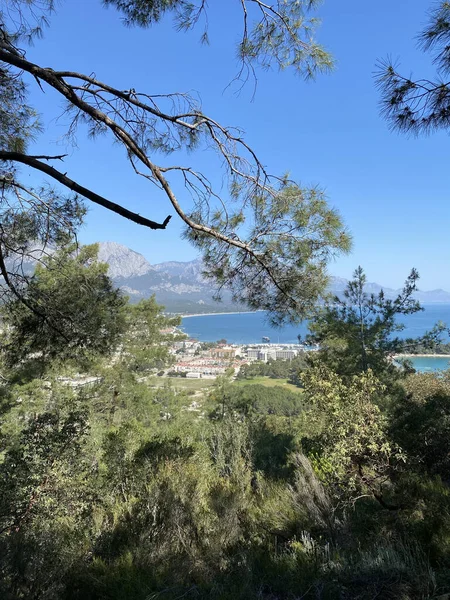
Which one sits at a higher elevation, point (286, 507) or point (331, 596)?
point (331, 596)

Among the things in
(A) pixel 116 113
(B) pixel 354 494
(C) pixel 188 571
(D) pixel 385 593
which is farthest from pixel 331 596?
(A) pixel 116 113

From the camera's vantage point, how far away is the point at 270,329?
282 centimetres

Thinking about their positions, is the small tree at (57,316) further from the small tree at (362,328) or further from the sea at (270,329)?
the small tree at (362,328)

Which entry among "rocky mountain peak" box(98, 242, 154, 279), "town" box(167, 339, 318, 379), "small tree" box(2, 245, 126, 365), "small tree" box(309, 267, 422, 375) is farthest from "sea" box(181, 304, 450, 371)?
"rocky mountain peak" box(98, 242, 154, 279)

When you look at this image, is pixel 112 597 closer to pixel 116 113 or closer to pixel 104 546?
pixel 104 546

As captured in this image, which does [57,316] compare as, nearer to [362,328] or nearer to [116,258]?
[362,328]

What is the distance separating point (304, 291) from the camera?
8.80ft

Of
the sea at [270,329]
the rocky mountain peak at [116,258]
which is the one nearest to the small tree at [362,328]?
the sea at [270,329]

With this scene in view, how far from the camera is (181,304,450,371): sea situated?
308cm

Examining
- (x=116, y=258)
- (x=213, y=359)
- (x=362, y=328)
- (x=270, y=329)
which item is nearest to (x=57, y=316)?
(x=270, y=329)

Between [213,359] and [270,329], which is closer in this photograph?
[270,329]

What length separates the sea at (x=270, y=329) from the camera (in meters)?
3.08

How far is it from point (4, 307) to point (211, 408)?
12201mm

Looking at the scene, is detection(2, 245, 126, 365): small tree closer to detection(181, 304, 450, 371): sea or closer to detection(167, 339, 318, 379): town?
detection(181, 304, 450, 371): sea
